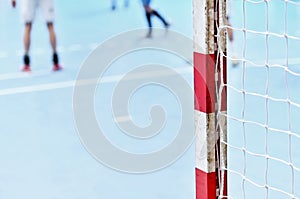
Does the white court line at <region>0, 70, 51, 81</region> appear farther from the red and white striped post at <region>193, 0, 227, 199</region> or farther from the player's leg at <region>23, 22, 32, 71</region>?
the red and white striped post at <region>193, 0, 227, 199</region>

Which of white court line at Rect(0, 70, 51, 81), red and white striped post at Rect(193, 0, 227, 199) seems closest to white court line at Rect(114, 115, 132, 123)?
white court line at Rect(0, 70, 51, 81)

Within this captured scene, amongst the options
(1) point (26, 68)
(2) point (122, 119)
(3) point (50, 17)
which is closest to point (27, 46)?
(1) point (26, 68)

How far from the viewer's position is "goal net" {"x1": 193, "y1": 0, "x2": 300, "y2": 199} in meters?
2.27

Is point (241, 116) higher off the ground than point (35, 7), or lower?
lower

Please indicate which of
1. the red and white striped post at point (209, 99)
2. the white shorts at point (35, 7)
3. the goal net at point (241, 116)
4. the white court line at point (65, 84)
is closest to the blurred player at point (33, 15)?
the white shorts at point (35, 7)

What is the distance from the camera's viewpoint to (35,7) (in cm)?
598

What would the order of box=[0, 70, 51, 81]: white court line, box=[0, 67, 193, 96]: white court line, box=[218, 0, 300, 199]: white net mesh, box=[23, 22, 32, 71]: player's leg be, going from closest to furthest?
box=[218, 0, 300, 199]: white net mesh < box=[0, 67, 193, 96]: white court line < box=[0, 70, 51, 81]: white court line < box=[23, 22, 32, 71]: player's leg

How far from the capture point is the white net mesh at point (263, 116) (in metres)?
2.42

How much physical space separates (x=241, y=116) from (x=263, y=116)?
42cm

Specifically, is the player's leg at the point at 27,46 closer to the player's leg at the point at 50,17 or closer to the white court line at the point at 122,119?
the player's leg at the point at 50,17

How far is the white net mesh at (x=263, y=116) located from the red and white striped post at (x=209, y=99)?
0.03m

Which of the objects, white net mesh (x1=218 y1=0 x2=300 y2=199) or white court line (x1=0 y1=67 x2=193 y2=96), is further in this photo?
white court line (x1=0 y1=67 x2=193 y2=96)

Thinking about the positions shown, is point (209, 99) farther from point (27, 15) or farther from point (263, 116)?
point (27, 15)

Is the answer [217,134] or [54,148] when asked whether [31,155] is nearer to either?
[54,148]
